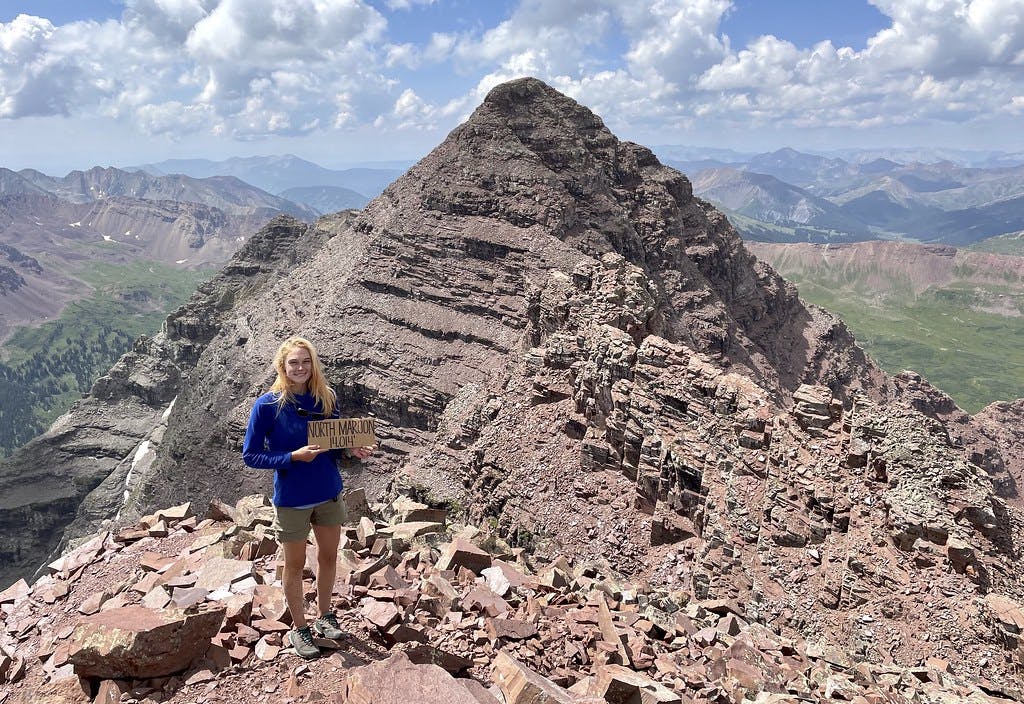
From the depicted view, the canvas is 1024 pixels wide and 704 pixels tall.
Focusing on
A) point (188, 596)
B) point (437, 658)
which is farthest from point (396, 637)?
point (188, 596)

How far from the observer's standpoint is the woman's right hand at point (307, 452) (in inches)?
351

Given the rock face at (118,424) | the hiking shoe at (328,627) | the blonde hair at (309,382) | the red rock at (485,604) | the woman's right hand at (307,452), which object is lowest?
the rock face at (118,424)

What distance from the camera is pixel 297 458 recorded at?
352 inches

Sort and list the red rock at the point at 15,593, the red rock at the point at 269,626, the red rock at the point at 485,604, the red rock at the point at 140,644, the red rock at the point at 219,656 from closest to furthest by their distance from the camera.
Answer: the red rock at the point at 140,644, the red rock at the point at 219,656, the red rock at the point at 269,626, the red rock at the point at 485,604, the red rock at the point at 15,593

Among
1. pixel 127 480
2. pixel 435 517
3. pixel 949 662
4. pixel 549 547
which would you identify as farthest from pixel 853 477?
pixel 127 480

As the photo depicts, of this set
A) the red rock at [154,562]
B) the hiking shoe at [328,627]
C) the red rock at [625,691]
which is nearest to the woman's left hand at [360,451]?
the hiking shoe at [328,627]

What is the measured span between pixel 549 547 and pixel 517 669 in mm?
14777

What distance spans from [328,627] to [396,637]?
1133 millimetres

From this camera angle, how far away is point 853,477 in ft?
62.4

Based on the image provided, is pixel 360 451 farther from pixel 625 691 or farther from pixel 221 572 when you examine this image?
pixel 625 691

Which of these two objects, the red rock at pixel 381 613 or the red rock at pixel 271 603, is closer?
the red rock at pixel 271 603

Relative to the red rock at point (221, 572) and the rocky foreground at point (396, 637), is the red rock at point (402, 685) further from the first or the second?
the red rock at point (221, 572)

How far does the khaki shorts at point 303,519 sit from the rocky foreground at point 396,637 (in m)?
1.54

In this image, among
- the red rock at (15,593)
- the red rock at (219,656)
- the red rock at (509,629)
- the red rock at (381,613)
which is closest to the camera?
A: the red rock at (219,656)
